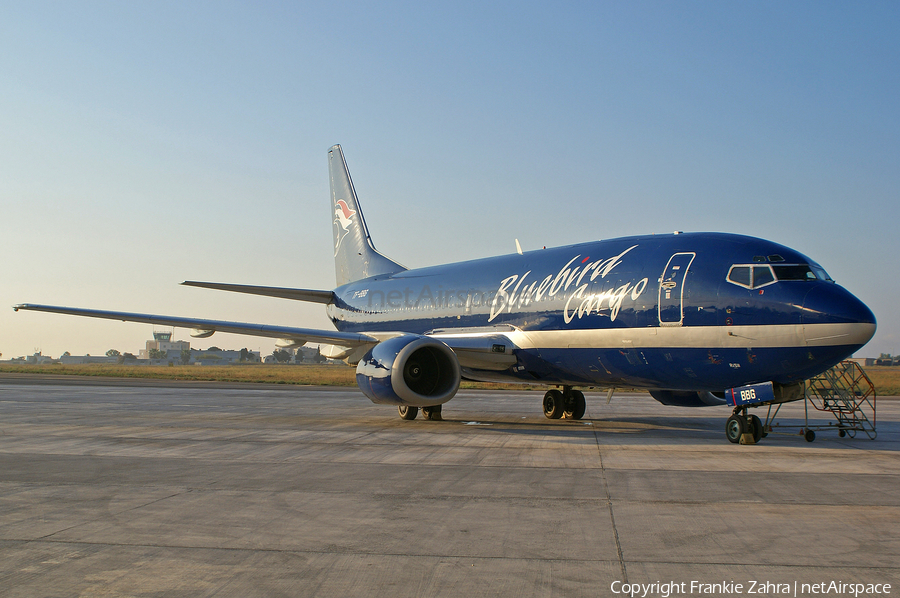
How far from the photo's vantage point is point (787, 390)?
38.0 feet

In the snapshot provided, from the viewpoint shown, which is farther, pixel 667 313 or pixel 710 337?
pixel 667 313

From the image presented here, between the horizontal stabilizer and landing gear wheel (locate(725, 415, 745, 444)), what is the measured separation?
12560mm

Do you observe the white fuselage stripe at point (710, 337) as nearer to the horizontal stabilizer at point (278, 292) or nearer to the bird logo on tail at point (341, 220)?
the horizontal stabilizer at point (278, 292)

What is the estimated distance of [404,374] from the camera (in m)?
13.8

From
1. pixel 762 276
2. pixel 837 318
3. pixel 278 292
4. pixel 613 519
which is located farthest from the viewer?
pixel 278 292

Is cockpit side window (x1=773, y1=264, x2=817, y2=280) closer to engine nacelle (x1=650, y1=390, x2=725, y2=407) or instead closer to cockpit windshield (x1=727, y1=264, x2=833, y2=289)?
cockpit windshield (x1=727, y1=264, x2=833, y2=289)

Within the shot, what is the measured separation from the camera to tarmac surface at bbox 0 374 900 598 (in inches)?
176

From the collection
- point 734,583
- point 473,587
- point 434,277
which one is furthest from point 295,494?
point 434,277

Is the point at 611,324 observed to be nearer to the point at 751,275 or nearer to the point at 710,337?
the point at 710,337

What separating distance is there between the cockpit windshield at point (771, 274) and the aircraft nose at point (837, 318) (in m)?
0.49

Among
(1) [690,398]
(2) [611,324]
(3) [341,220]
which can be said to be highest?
(3) [341,220]

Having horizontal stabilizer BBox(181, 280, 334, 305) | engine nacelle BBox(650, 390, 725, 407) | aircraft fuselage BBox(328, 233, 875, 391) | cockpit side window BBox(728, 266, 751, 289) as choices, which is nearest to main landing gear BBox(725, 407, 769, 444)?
aircraft fuselage BBox(328, 233, 875, 391)

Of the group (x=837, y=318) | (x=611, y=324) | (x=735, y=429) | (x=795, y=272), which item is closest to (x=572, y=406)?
(x=611, y=324)

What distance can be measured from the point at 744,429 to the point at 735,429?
238mm
